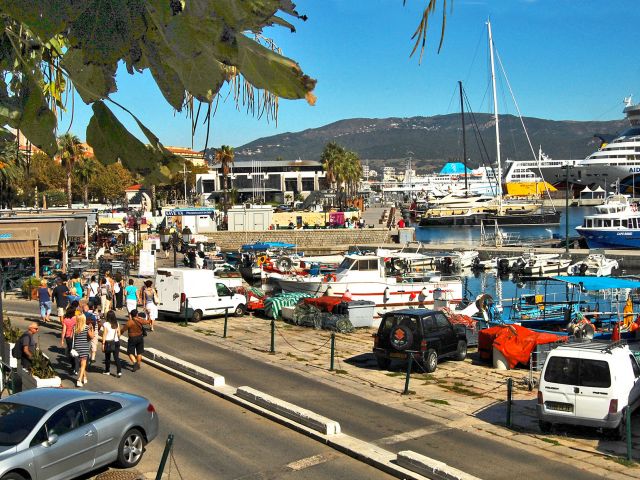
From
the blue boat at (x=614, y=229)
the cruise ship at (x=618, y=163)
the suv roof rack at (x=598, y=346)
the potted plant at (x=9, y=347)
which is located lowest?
the potted plant at (x=9, y=347)

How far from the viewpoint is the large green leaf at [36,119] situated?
11.0 ft

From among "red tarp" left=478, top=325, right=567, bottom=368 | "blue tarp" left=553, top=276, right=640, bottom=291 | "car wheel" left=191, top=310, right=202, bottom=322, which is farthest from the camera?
"car wheel" left=191, top=310, right=202, bottom=322

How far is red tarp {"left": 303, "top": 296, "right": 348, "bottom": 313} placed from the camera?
27781 millimetres

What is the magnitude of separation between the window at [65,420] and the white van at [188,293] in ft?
52.2

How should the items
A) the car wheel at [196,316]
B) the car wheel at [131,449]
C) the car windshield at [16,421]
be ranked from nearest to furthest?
1. the car windshield at [16,421]
2. the car wheel at [131,449]
3. the car wheel at [196,316]

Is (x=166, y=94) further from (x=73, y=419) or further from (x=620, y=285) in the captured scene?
(x=620, y=285)

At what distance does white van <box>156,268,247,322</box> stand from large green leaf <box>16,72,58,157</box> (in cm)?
2351

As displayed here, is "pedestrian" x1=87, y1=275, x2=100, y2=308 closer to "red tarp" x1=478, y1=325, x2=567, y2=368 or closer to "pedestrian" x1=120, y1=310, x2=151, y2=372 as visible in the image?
"pedestrian" x1=120, y1=310, x2=151, y2=372

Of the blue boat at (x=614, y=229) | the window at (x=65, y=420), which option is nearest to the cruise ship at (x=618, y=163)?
the blue boat at (x=614, y=229)

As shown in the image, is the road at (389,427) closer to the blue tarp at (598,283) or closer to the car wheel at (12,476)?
the car wheel at (12,476)

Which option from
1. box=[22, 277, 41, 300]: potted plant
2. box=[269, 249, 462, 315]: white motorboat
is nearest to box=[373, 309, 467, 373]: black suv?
box=[269, 249, 462, 315]: white motorboat

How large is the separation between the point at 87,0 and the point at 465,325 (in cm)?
2152

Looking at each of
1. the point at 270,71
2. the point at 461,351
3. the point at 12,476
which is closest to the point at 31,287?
the point at 461,351

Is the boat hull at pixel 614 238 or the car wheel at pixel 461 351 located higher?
the boat hull at pixel 614 238
